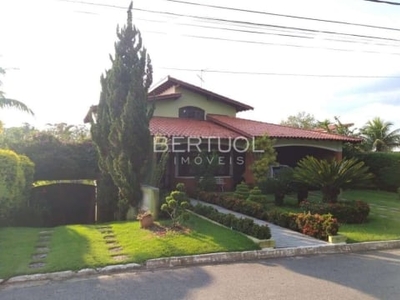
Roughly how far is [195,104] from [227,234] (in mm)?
14033

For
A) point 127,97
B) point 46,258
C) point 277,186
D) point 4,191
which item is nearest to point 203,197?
point 277,186

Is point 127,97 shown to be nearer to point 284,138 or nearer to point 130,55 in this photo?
point 130,55

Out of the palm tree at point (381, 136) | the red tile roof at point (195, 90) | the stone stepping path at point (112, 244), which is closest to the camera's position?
the stone stepping path at point (112, 244)

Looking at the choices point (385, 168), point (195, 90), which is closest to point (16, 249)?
point (195, 90)

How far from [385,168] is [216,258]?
18258 mm

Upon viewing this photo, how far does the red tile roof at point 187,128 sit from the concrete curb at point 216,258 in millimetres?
9653

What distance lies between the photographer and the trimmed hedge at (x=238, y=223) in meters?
8.41

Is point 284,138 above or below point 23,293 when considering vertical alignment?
above

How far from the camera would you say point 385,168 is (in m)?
22.2

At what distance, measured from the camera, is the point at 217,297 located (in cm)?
548

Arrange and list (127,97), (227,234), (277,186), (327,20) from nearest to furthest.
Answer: (227,234), (327,20), (127,97), (277,186)

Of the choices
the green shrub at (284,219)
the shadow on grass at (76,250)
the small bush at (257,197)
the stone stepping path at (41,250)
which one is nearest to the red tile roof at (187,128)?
the small bush at (257,197)

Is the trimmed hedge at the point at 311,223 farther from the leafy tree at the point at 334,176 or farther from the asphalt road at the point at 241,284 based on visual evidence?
the leafy tree at the point at 334,176

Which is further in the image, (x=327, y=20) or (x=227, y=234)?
(x=327, y=20)
